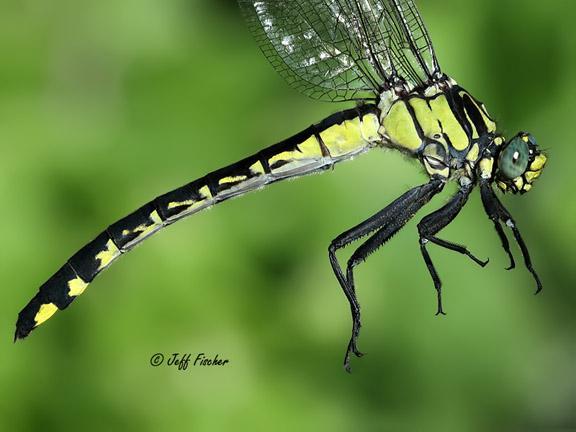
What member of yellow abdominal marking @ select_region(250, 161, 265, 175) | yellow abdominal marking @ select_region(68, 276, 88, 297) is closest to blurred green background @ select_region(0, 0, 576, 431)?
yellow abdominal marking @ select_region(68, 276, 88, 297)

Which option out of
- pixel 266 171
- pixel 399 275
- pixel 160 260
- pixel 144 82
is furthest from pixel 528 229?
pixel 144 82

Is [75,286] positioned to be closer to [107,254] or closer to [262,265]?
[107,254]

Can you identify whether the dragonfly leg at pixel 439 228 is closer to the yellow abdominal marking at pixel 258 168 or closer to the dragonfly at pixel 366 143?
the dragonfly at pixel 366 143

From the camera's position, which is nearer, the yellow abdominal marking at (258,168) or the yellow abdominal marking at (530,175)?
the yellow abdominal marking at (530,175)

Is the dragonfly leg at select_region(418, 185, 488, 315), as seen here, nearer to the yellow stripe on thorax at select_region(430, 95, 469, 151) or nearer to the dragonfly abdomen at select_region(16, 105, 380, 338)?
the yellow stripe on thorax at select_region(430, 95, 469, 151)

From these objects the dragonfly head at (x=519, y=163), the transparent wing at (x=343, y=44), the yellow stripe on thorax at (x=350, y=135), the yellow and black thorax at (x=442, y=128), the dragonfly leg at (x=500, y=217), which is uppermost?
the transparent wing at (x=343, y=44)

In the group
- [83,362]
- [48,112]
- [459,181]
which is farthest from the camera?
[48,112]

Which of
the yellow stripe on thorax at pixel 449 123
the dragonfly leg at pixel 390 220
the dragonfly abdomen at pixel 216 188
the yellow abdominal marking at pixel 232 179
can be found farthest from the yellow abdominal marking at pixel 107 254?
the yellow stripe on thorax at pixel 449 123

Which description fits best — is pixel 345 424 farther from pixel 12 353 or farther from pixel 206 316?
pixel 12 353
